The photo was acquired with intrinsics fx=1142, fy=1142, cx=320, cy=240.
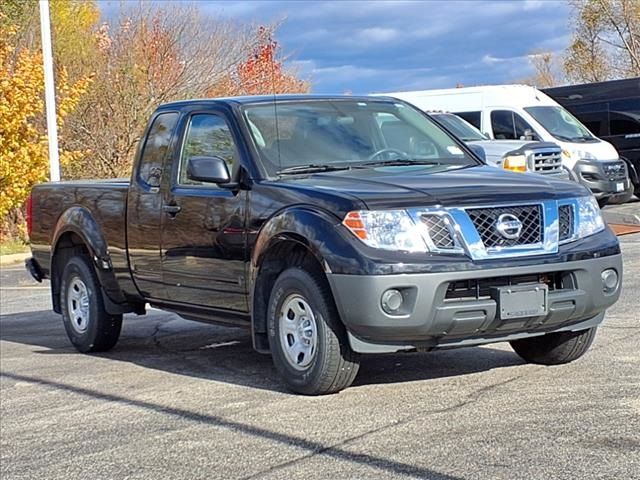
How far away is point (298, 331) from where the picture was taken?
6645 millimetres

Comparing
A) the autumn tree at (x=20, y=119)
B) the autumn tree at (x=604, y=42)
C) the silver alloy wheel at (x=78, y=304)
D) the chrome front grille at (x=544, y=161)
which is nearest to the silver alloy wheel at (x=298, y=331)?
the silver alloy wheel at (x=78, y=304)

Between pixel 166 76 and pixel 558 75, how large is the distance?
32282 millimetres

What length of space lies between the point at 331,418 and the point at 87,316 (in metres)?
3.67

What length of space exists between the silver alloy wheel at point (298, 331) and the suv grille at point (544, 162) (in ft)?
35.6

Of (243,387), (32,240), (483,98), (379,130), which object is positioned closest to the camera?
(243,387)

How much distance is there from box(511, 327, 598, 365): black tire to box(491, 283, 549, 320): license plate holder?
0.76 meters

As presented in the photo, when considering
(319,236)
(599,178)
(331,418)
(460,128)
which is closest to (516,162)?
(460,128)

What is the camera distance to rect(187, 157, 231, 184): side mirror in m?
7.11

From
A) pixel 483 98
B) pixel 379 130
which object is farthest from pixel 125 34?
pixel 379 130

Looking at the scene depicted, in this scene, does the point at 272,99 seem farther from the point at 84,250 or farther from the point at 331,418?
the point at 331,418

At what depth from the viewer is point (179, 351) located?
29.5 ft

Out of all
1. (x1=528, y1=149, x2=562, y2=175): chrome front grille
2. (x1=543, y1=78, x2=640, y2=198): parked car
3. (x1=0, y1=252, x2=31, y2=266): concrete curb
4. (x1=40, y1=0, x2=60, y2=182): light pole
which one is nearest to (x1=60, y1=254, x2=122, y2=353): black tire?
(x1=528, y1=149, x2=562, y2=175): chrome front grille

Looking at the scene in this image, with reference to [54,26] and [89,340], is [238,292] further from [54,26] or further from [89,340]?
[54,26]

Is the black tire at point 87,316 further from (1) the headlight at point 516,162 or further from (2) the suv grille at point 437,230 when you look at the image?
(1) the headlight at point 516,162
